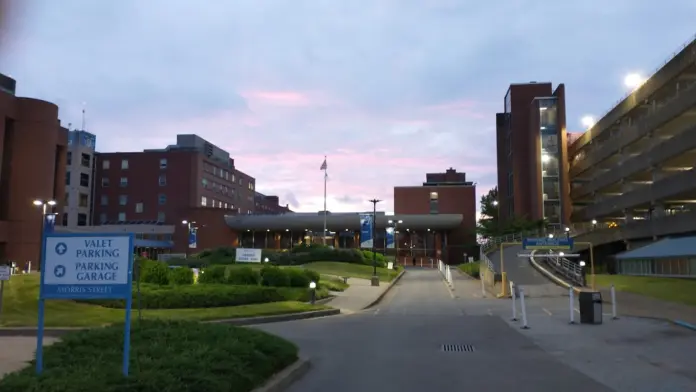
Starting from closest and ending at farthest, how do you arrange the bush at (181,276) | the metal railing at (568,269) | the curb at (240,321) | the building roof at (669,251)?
1. the curb at (240,321)
2. the building roof at (669,251)
3. the bush at (181,276)
4. the metal railing at (568,269)

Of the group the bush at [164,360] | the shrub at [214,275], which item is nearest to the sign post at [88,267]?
the bush at [164,360]

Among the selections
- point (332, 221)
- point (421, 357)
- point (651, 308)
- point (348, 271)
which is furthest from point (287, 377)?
point (332, 221)

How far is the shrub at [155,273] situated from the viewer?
2917cm

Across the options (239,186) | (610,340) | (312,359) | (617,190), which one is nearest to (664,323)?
(610,340)

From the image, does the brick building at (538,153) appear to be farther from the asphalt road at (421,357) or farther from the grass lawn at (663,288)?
the asphalt road at (421,357)

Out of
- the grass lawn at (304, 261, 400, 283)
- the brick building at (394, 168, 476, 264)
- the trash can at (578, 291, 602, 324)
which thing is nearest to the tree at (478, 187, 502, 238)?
the brick building at (394, 168, 476, 264)

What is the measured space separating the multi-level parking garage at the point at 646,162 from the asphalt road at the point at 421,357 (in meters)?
34.5

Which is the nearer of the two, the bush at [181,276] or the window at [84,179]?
the bush at [181,276]

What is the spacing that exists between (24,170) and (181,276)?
43945 millimetres

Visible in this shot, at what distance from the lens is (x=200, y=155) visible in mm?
106000

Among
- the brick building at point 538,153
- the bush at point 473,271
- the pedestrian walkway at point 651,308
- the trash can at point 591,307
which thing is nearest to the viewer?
the trash can at point 591,307

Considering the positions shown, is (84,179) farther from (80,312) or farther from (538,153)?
(80,312)

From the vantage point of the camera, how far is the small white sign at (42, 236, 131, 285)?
25.0 feet

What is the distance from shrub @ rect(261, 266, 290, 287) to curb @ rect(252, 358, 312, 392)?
21496 millimetres
